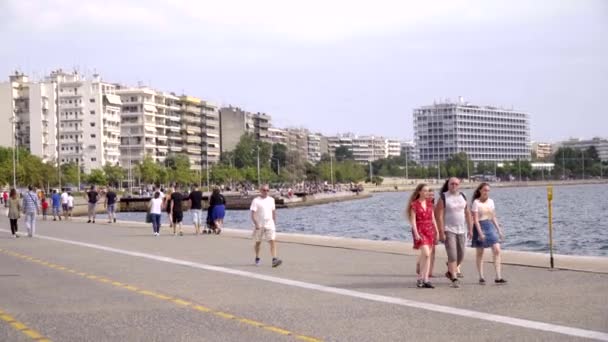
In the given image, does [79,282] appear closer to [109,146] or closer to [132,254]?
[132,254]

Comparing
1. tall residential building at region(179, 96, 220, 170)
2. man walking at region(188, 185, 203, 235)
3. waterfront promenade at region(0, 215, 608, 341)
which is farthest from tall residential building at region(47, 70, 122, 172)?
waterfront promenade at region(0, 215, 608, 341)

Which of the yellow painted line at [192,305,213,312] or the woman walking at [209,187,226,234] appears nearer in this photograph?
the yellow painted line at [192,305,213,312]

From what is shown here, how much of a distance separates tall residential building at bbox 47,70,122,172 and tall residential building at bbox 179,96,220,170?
90.8 ft

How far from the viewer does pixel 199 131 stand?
588 feet

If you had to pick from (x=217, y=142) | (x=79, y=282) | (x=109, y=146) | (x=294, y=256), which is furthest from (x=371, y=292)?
(x=217, y=142)

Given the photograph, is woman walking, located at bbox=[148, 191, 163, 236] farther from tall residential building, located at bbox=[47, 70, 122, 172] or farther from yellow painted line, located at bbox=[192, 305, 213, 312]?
tall residential building, located at bbox=[47, 70, 122, 172]

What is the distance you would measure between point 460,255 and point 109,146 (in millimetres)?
140223

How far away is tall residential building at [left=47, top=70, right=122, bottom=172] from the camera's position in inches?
5699

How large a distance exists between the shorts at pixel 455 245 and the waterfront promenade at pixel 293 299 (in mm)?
526

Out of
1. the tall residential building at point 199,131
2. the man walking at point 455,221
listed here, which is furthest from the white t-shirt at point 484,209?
the tall residential building at point 199,131

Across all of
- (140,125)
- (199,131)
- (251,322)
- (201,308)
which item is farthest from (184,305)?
(199,131)

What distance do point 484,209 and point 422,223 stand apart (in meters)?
1.10

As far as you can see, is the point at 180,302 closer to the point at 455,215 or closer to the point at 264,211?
the point at 455,215

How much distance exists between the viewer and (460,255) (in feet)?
→ 47.6
